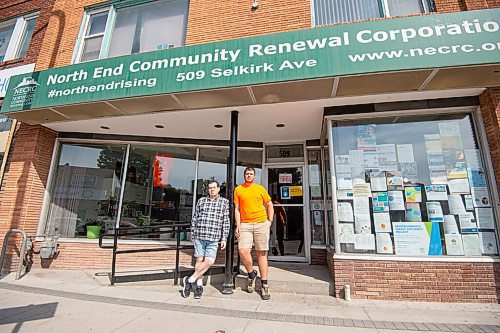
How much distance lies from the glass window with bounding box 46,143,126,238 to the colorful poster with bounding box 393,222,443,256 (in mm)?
6284

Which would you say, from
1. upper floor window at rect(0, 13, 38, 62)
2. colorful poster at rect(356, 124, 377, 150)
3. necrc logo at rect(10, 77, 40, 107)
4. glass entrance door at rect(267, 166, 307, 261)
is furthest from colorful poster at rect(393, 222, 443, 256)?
upper floor window at rect(0, 13, 38, 62)

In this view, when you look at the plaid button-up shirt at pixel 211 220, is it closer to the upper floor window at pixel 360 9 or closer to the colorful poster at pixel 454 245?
the colorful poster at pixel 454 245

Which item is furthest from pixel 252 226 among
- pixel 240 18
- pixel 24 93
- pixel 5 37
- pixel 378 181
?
pixel 5 37

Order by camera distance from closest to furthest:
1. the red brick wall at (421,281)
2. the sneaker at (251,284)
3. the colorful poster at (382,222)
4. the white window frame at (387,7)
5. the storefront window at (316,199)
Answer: the red brick wall at (421,281) < the sneaker at (251,284) < the colorful poster at (382,222) < the white window frame at (387,7) < the storefront window at (316,199)

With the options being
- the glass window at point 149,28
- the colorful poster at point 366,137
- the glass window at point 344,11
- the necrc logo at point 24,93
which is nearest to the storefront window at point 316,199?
the colorful poster at point 366,137

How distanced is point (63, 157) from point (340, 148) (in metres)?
6.86

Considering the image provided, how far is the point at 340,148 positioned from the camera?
4.71 metres

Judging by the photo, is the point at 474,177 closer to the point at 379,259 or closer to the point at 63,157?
the point at 379,259

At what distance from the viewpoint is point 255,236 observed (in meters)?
4.12

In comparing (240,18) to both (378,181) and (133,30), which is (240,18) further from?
(378,181)

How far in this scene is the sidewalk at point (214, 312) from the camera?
2.95 m

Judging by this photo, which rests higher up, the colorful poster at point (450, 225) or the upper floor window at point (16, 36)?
the upper floor window at point (16, 36)

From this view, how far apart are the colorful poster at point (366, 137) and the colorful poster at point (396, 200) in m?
0.87

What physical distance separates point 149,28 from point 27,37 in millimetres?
4622
